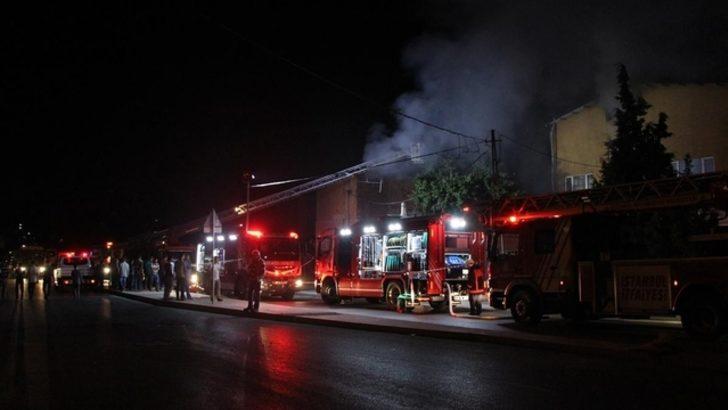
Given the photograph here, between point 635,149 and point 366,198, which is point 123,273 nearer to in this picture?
point 366,198

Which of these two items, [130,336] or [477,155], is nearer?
[130,336]

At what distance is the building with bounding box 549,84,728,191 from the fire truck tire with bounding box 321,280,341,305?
10.6m

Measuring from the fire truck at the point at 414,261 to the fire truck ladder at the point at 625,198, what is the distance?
2.32m

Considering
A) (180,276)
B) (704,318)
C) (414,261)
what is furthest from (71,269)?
(704,318)

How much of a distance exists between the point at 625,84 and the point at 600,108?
5919mm

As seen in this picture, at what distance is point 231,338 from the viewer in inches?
480

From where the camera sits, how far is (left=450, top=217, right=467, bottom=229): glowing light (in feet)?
58.4

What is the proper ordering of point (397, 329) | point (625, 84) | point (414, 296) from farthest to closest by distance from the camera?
point (625, 84)
point (414, 296)
point (397, 329)

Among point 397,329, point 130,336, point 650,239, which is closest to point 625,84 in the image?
point 650,239

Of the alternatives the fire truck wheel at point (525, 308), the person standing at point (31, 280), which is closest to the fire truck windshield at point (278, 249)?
the person standing at point (31, 280)

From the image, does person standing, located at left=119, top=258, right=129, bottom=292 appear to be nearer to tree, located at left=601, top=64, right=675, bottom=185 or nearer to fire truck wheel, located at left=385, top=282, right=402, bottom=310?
fire truck wheel, located at left=385, top=282, right=402, bottom=310

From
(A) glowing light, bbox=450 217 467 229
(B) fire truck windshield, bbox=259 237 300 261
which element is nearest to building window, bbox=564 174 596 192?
(A) glowing light, bbox=450 217 467 229

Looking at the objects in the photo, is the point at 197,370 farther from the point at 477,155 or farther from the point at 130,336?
the point at 477,155

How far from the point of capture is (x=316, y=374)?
8.27m
